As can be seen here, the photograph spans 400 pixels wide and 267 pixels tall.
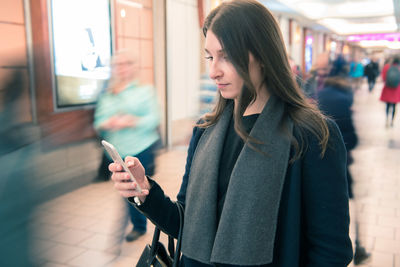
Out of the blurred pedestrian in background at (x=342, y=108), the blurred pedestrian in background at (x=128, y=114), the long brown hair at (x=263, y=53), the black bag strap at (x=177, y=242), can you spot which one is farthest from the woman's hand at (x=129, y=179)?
the blurred pedestrian in background at (x=342, y=108)

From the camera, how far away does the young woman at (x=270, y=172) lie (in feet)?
3.18

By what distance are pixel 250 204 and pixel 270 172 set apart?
10cm

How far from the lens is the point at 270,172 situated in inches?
38.6

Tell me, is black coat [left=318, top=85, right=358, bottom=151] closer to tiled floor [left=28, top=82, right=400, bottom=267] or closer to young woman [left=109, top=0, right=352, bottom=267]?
tiled floor [left=28, top=82, right=400, bottom=267]

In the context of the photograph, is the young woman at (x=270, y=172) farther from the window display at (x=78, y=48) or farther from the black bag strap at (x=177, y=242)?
the window display at (x=78, y=48)

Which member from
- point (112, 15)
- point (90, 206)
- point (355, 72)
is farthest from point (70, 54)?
point (355, 72)

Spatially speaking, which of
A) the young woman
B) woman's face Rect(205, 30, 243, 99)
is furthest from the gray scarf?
woman's face Rect(205, 30, 243, 99)

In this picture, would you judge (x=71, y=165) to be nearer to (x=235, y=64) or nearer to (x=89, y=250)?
(x=89, y=250)

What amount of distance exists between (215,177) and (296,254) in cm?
29

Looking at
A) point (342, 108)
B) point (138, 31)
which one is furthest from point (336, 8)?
point (342, 108)

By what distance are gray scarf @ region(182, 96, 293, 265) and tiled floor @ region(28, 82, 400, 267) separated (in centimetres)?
117

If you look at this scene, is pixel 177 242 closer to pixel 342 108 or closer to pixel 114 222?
pixel 342 108

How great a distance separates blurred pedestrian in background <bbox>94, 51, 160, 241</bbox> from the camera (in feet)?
8.82

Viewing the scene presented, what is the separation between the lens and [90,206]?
13.0 ft
